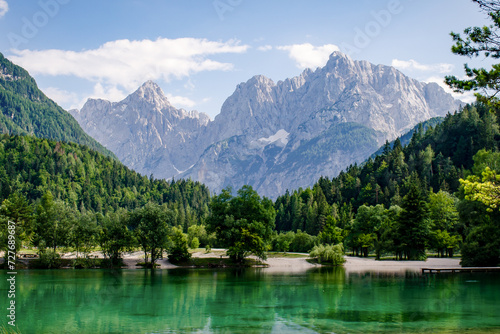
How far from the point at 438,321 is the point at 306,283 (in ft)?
91.2

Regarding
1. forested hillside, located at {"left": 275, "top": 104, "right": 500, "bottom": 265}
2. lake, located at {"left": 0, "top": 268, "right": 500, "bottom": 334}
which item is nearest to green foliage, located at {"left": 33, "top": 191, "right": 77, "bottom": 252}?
lake, located at {"left": 0, "top": 268, "right": 500, "bottom": 334}

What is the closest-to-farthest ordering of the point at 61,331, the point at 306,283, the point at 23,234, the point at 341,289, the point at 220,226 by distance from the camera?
the point at 61,331 → the point at 341,289 → the point at 306,283 → the point at 23,234 → the point at 220,226

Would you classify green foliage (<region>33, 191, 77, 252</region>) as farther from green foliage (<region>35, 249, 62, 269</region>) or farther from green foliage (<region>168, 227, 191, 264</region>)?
green foliage (<region>168, 227, 191, 264</region>)

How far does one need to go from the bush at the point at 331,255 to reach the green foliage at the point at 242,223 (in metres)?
12.7

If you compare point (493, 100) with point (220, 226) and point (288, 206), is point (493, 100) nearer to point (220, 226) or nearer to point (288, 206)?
point (220, 226)

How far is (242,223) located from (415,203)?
39.2 meters

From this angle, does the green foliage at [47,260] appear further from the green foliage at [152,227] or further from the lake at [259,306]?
the lake at [259,306]

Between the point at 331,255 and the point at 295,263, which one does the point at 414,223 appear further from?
the point at 295,263

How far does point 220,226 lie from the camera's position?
98.0 m

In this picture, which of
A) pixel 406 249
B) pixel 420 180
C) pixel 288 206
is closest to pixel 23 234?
pixel 406 249

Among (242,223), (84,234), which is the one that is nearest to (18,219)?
(84,234)

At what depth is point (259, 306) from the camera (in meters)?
42.2

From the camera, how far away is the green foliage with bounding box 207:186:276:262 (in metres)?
92.7

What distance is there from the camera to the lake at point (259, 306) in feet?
106
